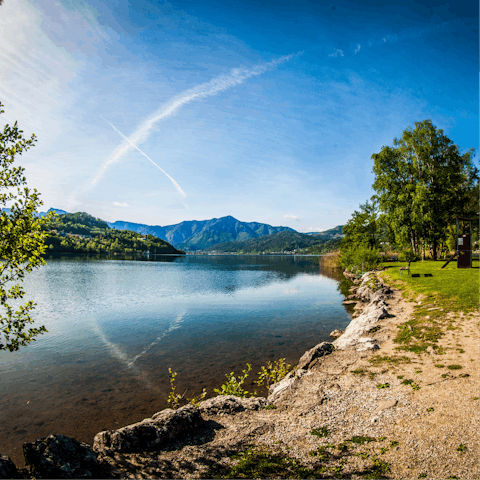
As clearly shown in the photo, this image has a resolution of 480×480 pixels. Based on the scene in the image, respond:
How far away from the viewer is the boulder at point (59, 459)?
19.7 ft

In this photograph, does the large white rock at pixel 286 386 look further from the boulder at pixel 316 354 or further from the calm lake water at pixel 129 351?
the calm lake water at pixel 129 351

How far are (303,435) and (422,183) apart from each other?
52.2m

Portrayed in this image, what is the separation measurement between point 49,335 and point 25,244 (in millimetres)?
24500

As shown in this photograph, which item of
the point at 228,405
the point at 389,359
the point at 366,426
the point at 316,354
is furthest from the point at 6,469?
the point at 389,359

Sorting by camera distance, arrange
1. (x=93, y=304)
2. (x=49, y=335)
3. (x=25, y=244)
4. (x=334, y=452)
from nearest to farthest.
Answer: (x=334, y=452)
(x=25, y=244)
(x=49, y=335)
(x=93, y=304)

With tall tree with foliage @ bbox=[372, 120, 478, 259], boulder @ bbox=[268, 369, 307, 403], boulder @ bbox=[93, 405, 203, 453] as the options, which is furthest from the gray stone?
tall tree with foliage @ bbox=[372, 120, 478, 259]

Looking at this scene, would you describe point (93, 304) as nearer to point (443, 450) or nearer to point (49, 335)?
point (49, 335)

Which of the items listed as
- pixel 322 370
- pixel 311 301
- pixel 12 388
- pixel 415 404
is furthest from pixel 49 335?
pixel 311 301

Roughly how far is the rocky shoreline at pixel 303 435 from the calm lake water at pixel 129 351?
668 cm

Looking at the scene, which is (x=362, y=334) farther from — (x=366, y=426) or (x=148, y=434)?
(x=148, y=434)

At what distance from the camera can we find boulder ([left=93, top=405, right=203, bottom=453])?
806 centimetres

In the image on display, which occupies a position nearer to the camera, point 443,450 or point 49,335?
point 443,450

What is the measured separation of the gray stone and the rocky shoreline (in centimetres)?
3

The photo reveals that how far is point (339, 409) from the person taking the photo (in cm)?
1015
